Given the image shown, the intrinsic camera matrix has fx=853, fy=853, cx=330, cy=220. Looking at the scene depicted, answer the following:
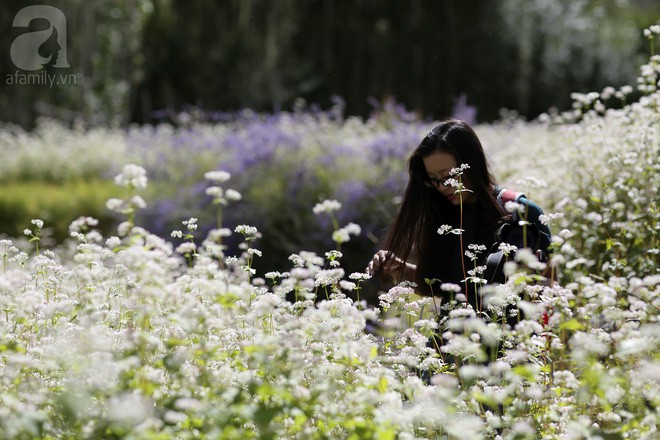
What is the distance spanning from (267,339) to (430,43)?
777 inches

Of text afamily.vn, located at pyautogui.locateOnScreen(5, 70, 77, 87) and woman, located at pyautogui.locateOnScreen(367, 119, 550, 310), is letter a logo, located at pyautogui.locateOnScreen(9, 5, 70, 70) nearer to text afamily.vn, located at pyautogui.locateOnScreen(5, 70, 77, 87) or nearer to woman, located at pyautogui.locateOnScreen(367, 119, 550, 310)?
text afamily.vn, located at pyautogui.locateOnScreen(5, 70, 77, 87)

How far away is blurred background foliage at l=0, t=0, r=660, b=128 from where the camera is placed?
19.7 m

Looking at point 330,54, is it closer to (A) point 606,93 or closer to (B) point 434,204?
(A) point 606,93

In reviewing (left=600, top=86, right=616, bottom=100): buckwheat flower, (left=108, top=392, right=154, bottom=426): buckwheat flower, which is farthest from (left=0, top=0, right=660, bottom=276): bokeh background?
(left=108, top=392, right=154, bottom=426): buckwheat flower

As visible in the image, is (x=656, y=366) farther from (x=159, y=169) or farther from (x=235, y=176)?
(x=159, y=169)

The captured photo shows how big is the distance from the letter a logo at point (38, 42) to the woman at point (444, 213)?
2022cm

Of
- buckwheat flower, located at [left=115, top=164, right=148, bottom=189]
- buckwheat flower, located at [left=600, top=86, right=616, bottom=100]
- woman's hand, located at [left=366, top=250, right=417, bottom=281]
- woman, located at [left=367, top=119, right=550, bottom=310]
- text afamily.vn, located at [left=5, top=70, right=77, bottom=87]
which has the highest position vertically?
buckwheat flower, located at [left=600, top=86, right=616, bottom=100]

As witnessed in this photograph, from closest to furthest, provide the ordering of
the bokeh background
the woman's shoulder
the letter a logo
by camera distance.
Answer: the woman's shoulder < the bokeh background < the letter a logo

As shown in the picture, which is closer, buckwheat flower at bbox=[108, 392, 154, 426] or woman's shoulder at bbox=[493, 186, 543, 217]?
buckwheat flower at bbox=[108, 392, 154, 426]

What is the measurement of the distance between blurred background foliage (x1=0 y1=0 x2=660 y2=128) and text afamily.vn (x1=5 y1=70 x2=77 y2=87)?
0.92 ft

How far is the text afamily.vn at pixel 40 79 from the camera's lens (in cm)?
2141

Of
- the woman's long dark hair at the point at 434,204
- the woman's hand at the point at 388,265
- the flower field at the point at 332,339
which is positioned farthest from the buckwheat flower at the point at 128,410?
the woman's long dark hair at the point at 434,204

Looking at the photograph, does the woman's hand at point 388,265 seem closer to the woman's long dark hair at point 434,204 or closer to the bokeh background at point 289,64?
the woman's long dark hair at point 434,204

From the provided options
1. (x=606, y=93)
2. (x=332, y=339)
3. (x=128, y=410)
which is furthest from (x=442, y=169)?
(x=128, y=410)
